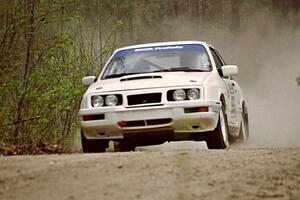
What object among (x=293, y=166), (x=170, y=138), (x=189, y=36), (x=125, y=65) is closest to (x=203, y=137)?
(x=170, y=138)

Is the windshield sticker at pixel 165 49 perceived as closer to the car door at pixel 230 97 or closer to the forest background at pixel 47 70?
the car door at pixel 230 97

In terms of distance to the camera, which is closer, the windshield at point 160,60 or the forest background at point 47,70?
the windshield at point 160,60

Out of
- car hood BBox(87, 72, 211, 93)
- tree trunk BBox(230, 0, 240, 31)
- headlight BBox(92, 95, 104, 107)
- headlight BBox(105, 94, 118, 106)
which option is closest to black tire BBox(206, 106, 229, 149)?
car hood BBox(87, 72, 211, 93)

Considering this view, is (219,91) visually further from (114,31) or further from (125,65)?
(114,31)

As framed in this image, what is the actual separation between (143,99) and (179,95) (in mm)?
423

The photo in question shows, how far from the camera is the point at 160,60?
32.0 feet

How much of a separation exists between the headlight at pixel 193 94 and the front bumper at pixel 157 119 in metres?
0.14

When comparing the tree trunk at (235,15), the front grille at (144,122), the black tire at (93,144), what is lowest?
the tree trunk at (235,15)

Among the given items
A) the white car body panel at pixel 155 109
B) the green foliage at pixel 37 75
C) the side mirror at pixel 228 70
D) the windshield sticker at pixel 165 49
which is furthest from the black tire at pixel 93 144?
the side mirror at pixel 228 70

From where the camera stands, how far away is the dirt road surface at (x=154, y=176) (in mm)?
4945

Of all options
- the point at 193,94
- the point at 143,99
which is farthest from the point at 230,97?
the point at 143,99

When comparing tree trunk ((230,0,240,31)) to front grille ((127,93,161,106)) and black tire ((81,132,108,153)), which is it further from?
front grille ((127,93,161,106))

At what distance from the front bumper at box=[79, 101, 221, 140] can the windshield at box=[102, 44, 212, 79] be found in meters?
1.10

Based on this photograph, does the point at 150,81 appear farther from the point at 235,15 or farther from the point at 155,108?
the point at 235,15
